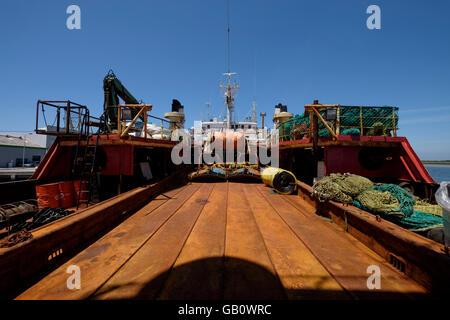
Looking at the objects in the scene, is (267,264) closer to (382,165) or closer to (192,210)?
(192,210)

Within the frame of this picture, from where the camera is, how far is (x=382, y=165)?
8.03 m

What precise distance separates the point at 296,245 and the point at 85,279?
2.91 m

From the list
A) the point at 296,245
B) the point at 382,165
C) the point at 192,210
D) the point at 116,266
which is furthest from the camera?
the point at 382,165

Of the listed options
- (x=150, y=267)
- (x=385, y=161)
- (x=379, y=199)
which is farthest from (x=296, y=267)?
(x=385, y=161)

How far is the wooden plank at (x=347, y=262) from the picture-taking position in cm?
194

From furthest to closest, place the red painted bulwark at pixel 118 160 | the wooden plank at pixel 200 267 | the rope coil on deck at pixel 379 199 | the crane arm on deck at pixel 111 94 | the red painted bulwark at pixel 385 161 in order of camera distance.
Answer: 1. the crane arm on deck at pixel 111 94
2. the red painted bulwark at pixel 118 160
3. the red painted bulwark at pixel 385 161
4. the rope coil on deck at pixel 379 199
5. the wooden plank at pixel 200 267

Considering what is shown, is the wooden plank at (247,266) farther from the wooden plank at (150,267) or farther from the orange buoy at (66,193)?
the orange buoy at (66,193)

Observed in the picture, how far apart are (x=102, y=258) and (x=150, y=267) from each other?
0.80m

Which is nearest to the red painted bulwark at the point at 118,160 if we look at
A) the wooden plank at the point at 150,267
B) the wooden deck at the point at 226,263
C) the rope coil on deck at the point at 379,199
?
the wooden deck at the point at 226,263

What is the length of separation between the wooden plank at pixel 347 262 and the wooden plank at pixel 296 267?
0.12 m

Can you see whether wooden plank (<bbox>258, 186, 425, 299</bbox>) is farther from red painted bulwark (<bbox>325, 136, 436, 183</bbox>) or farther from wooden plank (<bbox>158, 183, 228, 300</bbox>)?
red painted bulwark (<bbox>325, 136, 436, 183</bbox>)

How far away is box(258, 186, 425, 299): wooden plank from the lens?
1936mm

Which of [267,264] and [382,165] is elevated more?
[382,165]
